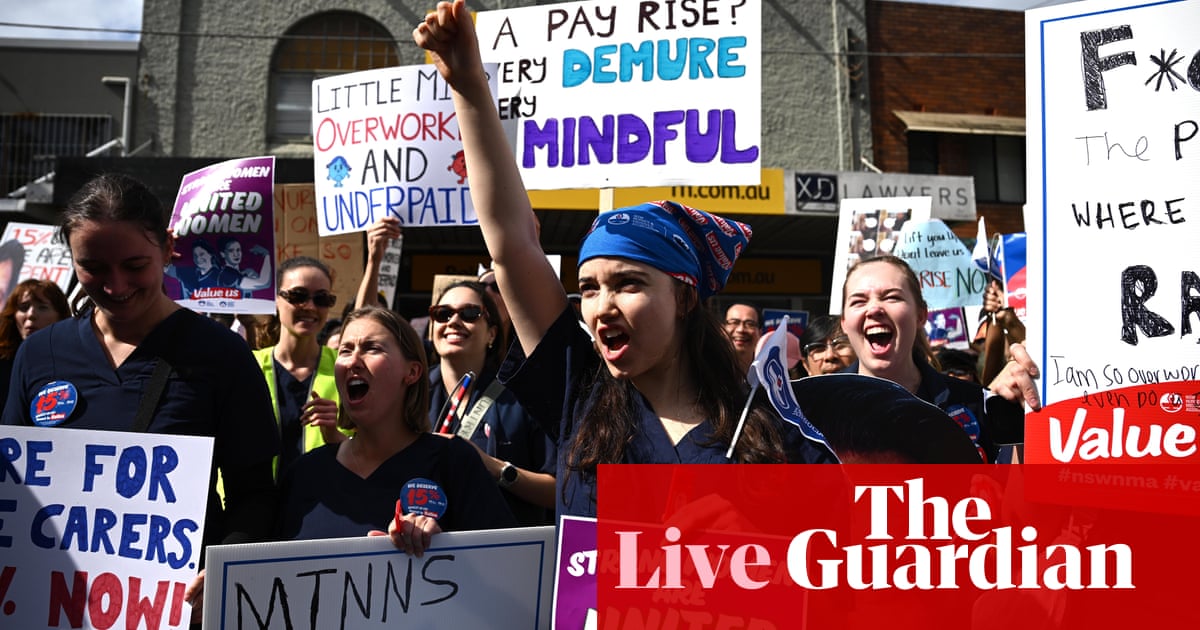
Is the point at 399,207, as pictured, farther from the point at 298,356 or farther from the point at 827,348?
the point at 827,348

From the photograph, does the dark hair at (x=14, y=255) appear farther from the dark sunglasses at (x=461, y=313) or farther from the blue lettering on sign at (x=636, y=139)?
the dark sunglasses at (x=461, y=313)

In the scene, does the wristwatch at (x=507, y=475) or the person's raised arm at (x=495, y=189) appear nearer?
the person's raised arm at (x=495, y=189)

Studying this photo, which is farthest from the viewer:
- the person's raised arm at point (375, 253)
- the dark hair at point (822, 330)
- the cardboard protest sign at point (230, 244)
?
the dark hair at point (822, 330)

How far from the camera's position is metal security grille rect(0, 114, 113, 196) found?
15.5 m

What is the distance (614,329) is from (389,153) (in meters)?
3.22

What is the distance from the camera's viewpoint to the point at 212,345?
2275mm

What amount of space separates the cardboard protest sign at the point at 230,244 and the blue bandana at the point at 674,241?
3.01m

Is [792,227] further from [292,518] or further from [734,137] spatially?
[292,518]

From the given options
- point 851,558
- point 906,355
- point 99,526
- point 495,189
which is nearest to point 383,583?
point 99,526

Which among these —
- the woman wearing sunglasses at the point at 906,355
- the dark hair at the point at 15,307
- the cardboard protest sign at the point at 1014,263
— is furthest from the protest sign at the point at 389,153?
the cardboard protest sign at the point at 1014,263

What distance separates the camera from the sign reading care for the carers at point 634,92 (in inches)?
172

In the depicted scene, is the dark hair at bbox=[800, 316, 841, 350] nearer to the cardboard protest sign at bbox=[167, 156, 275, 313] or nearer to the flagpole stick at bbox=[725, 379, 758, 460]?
Result: the cardboard protest sign at bbox=[167, 156, 275, 313]

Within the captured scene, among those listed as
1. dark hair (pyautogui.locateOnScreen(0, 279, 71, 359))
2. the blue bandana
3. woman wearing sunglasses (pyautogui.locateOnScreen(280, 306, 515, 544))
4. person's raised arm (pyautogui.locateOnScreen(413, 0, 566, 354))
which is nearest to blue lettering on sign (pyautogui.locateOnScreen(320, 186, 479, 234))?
dark hair (pyautogui.locateOnScreen(0, 279, 71, 359))

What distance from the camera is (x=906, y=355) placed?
121 inches
